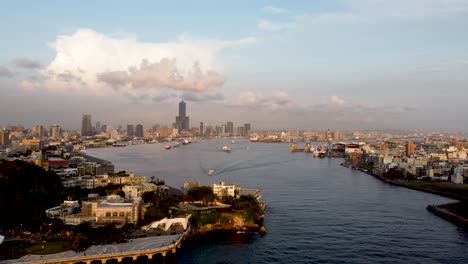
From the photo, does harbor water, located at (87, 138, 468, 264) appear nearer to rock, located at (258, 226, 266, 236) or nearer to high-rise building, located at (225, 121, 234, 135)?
rock, located at (258, 226, 266, 236)

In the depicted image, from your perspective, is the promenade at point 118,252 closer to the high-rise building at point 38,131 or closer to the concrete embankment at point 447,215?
the concrete embankment at point 447,215

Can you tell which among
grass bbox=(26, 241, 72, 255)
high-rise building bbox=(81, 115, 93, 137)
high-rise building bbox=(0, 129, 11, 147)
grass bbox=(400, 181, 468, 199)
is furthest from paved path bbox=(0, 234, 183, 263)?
high-rise building bbox=(81, 115, 93, 137)

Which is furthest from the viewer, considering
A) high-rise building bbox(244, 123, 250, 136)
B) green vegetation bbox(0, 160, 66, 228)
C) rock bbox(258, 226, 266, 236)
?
high-rise building bbox(244, 123, 250, 136)

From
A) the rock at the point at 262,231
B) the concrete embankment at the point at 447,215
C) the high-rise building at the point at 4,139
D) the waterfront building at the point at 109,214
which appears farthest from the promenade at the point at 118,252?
the high-rise building at the point at 4,139

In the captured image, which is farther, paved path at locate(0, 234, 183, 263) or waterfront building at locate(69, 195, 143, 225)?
waterfront building at locate(69, 195, 143, 225)

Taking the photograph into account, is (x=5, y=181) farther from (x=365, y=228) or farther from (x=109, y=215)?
(x=365, y=228)

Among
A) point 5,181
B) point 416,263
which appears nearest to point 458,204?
point 416,263

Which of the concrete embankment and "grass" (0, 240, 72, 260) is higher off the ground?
"grass" (0, 240, 72, 260)
